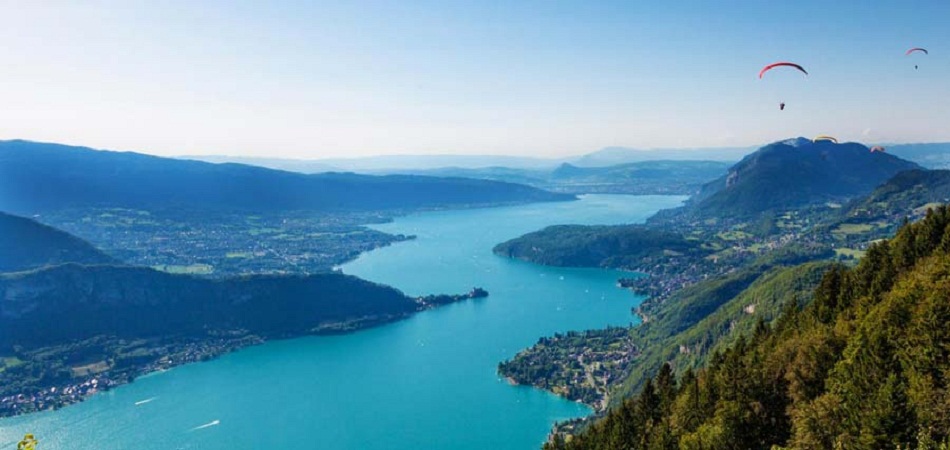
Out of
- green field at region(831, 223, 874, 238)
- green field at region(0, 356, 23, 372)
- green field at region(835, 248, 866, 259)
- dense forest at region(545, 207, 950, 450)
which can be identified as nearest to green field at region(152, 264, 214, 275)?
green field at region(0, 356, 23, 372)

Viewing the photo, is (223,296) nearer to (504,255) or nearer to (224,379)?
(224,379)

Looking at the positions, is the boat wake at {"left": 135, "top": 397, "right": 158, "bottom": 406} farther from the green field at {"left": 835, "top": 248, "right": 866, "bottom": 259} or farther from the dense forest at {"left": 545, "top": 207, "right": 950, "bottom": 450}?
the green field at {"left": 835, "top": 248, "right": 866, "bottom": 259}

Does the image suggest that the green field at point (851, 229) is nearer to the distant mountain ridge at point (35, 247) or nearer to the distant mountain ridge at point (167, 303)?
the distant mountain ridge at point (167, 303)

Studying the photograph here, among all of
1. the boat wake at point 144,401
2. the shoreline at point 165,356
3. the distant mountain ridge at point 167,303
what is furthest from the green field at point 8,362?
the boat wake at point 144,401

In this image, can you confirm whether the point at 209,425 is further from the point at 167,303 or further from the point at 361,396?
the point at 167,303

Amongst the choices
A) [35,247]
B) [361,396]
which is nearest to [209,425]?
[361,396]
